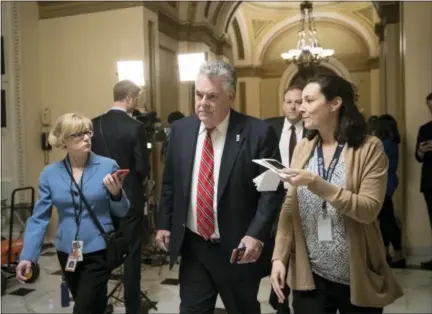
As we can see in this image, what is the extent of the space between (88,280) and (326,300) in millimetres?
1185

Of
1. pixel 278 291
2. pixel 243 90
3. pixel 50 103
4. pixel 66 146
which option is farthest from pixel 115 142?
pixel 243 90

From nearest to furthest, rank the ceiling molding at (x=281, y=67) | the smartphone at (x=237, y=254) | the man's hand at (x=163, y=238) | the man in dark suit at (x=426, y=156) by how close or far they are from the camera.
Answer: the smartphone at (x=237, y=254), the man's hand at (x=163, y=238), the man in dark suit at (x=426, y=156), the ceiling molding at (x=281, y=67)

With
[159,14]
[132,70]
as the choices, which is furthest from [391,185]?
[159,14]

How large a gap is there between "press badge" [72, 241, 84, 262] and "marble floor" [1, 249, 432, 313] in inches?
61.1

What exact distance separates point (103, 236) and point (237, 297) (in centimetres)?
74

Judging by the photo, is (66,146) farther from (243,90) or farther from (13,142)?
(243,90)

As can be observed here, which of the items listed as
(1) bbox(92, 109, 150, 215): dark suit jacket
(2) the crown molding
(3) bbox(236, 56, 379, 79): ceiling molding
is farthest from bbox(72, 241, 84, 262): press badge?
(3) bbox(236, 56, 379, 79): ceiling molding

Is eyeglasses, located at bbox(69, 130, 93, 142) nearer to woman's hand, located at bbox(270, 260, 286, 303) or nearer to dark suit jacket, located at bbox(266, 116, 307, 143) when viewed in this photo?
woman's hand, located at bbox(270, 260, 286, 303)

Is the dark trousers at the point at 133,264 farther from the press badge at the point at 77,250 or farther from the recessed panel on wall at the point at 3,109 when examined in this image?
the recessed panel on wall at the point at 3,109

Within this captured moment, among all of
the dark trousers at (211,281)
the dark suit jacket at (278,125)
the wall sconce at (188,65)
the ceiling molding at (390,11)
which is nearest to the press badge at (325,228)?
the dark trousers at (211,281)

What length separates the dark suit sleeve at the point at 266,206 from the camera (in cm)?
211

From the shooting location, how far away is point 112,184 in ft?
7.81

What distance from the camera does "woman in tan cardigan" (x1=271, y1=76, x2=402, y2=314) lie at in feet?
5.86

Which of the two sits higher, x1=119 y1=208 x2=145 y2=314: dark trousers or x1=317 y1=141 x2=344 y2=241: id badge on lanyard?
x1=317 y1=141 x2=344 y2=241: id badge on lanyard
